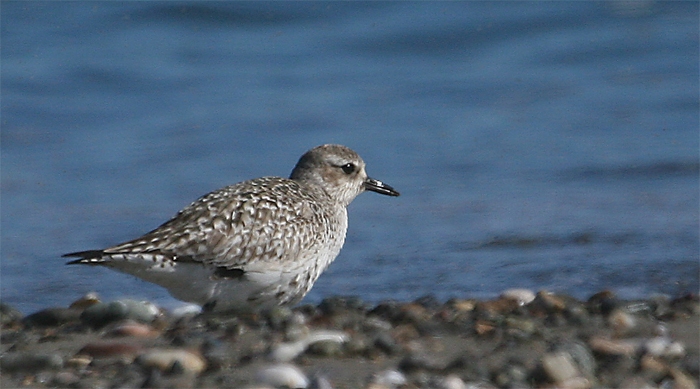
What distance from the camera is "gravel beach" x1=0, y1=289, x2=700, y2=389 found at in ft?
15.5

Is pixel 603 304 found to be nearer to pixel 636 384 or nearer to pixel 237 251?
pixel 636 384

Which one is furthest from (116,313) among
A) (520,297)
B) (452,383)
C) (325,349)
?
(520,297)

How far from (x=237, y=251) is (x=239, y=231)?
14 centimetres

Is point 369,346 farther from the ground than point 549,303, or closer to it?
farther from the ground

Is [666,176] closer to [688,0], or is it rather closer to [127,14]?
[688,0]

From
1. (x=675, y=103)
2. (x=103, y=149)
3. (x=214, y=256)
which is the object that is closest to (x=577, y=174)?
(x=675, y=103)

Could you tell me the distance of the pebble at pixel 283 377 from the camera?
4.57 metres

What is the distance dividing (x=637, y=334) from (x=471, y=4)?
37.8ft

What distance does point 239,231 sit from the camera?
241 inches

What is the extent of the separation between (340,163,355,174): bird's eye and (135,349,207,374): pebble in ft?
8.77

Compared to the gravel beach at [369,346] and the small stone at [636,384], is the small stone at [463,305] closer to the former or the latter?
the gravel beach at [369,346]

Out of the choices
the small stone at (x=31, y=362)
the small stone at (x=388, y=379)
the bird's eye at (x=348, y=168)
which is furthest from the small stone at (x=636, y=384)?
the bird's eye at (x=348, y=168)

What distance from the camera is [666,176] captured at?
1070cm

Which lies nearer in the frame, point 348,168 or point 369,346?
point 369,346
